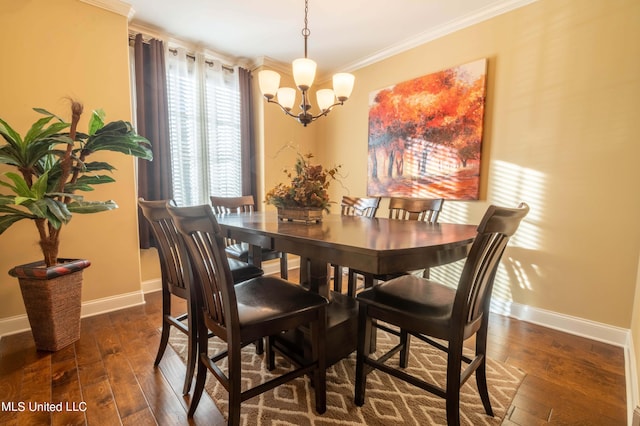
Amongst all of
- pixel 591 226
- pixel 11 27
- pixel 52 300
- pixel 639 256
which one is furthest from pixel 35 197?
pixel 639 256

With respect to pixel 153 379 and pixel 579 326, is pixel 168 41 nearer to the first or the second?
pixel 153 379

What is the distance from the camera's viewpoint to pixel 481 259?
112 cm

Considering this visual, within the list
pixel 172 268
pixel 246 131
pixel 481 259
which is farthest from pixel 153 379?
pixel 246 131

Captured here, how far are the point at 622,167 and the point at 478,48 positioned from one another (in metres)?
1.53

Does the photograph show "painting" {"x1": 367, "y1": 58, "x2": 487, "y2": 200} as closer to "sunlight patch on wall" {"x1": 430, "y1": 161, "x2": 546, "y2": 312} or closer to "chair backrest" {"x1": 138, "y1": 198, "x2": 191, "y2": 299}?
"sunlight patch on wall" {"x1": 430, "y1": 161, "x2": 546, "y2": 312}

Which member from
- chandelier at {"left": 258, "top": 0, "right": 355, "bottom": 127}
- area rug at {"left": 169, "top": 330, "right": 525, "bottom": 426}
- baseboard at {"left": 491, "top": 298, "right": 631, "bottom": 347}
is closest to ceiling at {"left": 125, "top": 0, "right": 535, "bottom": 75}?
chandelier at {"left": 258, "top": 0, "right": 355, "bottom": 127}

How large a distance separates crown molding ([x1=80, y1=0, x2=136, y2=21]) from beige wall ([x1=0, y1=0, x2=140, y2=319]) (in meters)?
0.04

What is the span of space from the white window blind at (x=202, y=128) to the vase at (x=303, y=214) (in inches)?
73.8

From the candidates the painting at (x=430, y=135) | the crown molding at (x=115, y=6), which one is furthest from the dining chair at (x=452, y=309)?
the crown molding at (x=115, y=6)

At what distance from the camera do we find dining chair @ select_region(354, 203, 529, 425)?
1.10 metres

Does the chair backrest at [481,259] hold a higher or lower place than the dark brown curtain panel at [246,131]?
lower

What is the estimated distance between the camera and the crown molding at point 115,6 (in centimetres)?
243

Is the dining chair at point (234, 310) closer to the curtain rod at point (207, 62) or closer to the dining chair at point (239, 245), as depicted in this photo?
the dining chair at point (239, 245)

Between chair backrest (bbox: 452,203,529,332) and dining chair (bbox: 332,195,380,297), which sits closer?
chair backrest (bbox: 452,203,529,332)
